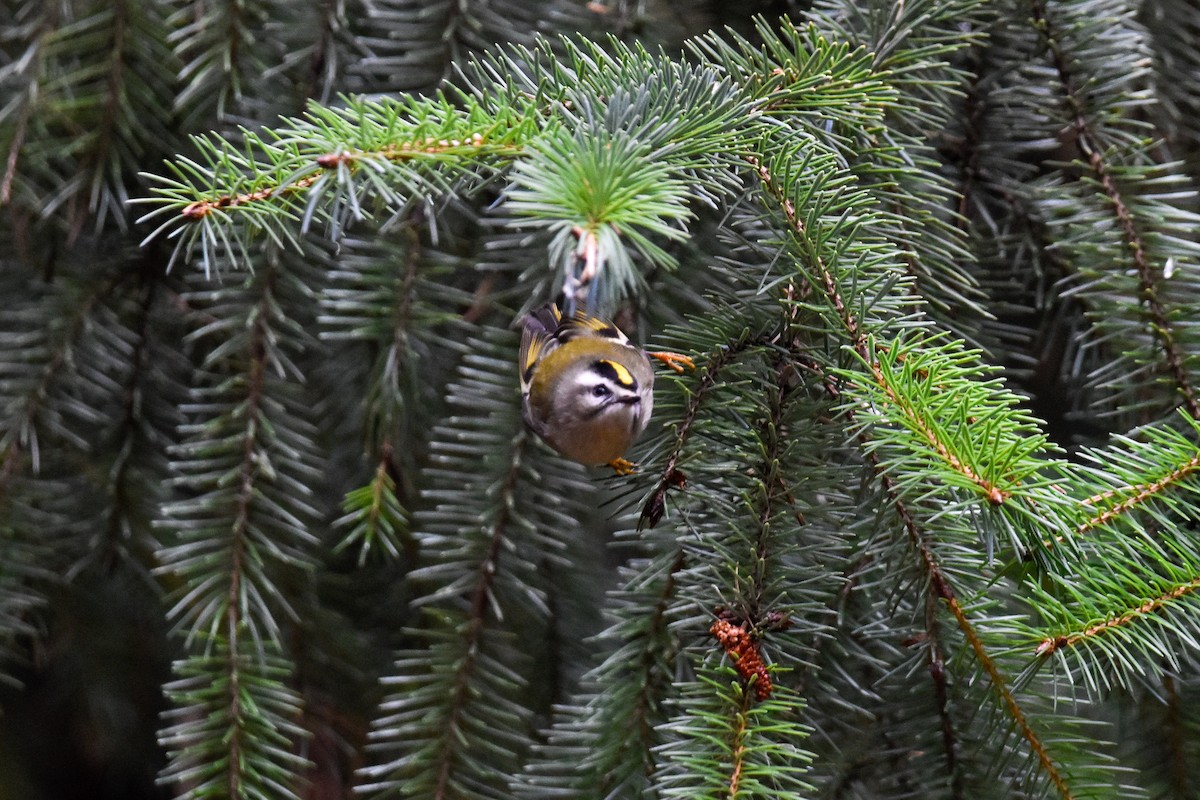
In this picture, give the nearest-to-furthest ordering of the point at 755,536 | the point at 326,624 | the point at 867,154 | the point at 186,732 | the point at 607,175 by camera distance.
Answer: the point at 607,175 → the point at 755,536 → the point at 867,154 → the point at 186,732 → the point at 326,624

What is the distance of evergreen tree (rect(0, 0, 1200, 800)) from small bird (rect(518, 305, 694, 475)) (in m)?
0.03

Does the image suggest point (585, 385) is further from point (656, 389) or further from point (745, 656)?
point (745, 656)

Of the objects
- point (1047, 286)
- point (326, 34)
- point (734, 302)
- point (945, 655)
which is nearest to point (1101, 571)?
point (945, 655)

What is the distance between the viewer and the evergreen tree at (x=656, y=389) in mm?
547

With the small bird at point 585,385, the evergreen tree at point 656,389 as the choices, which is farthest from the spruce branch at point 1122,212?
the small bird at point 585,385

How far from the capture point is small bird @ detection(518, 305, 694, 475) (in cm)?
71

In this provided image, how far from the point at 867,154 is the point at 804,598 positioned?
1.09 feet

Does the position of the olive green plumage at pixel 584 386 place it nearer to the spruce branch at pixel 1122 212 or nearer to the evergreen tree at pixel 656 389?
the evergreen tree at pixel 656 389

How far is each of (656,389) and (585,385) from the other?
0.18 feet

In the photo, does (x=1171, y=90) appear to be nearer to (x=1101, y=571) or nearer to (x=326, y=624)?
(x=1101, y=571)

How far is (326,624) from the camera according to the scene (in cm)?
110

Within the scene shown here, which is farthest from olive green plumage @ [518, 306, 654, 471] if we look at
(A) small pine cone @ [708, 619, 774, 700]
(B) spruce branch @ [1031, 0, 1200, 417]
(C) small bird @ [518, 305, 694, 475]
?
(B) spruce branch @ [1031, 0, 1200, 417]

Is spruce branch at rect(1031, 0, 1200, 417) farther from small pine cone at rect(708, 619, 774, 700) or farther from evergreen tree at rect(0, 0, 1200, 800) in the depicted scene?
small pine cone at rect(708, 619, 774, 700)

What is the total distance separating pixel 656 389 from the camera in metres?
0.75
